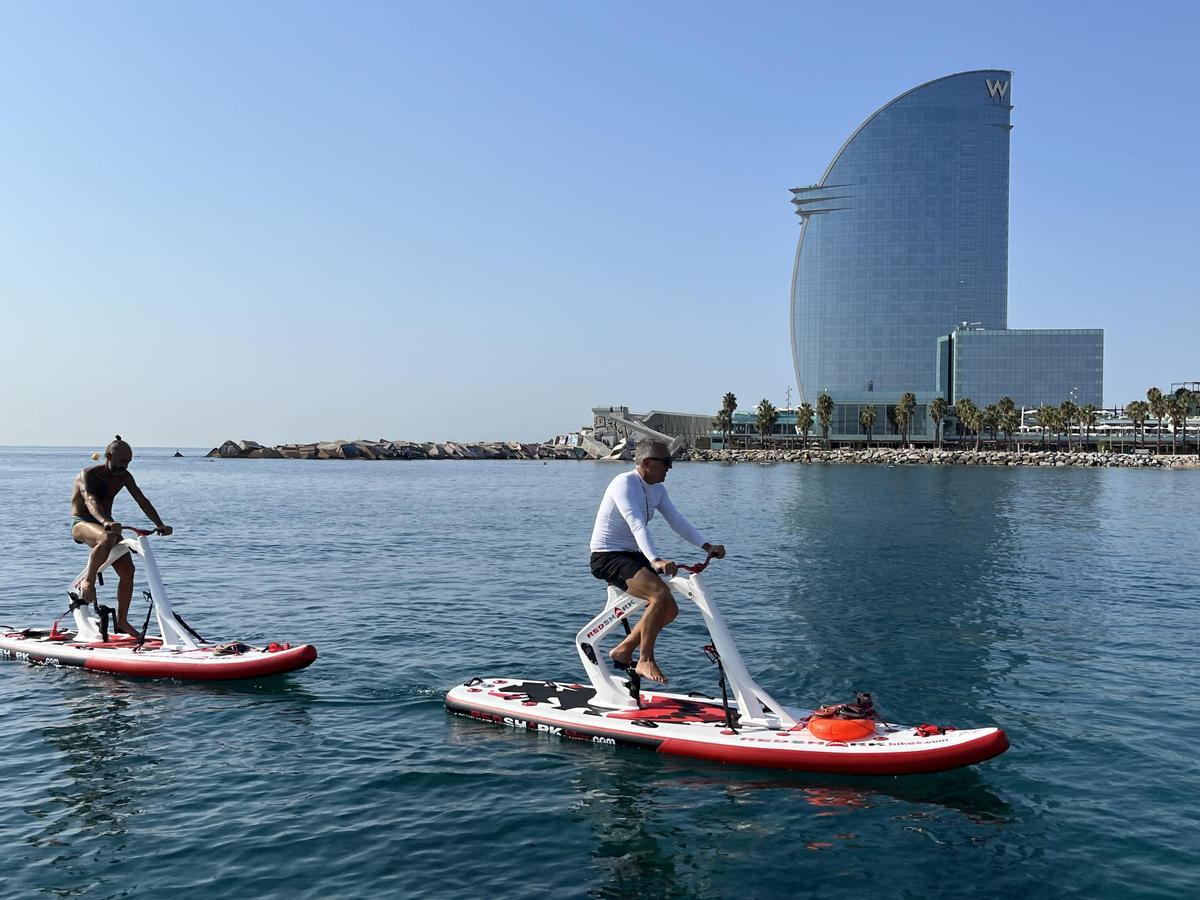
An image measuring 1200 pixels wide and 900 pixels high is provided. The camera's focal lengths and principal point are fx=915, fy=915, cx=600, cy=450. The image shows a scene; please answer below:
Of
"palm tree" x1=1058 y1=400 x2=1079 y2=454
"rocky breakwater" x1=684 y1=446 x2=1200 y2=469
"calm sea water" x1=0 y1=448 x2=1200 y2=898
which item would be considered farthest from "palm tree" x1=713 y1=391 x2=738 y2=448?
"calm sea water" x1=0 y1=448 x2=1200 y2=898

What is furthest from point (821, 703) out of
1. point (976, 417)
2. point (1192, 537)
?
point (976, 417)

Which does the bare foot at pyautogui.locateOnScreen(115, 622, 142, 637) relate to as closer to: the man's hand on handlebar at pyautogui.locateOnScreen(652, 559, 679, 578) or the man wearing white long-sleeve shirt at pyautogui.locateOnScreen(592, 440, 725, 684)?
the man wearing white long-sleeve shirt at pyautogui.locateOnScreen(592, 440, 725, 684)

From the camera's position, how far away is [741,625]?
19.8 m

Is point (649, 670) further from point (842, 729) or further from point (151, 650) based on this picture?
point (151, 650)

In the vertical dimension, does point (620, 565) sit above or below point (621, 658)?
above

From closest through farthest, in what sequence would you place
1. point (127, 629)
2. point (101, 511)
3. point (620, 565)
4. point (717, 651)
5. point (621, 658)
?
point (717, 651)
point (620, 565)
point (621, 658)
point (101, 511)
point (127, 629)

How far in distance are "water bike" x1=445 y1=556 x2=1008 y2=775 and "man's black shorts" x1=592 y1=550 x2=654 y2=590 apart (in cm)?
21

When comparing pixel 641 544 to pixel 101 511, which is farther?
pixel 101 511

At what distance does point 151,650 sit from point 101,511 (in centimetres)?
230

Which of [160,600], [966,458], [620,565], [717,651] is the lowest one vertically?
[160,600]

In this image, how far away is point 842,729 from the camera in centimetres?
1004

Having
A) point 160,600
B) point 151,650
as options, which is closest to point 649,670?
point 160,600

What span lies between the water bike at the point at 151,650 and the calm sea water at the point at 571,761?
28cm

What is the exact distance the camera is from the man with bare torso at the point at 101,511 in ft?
45.9
